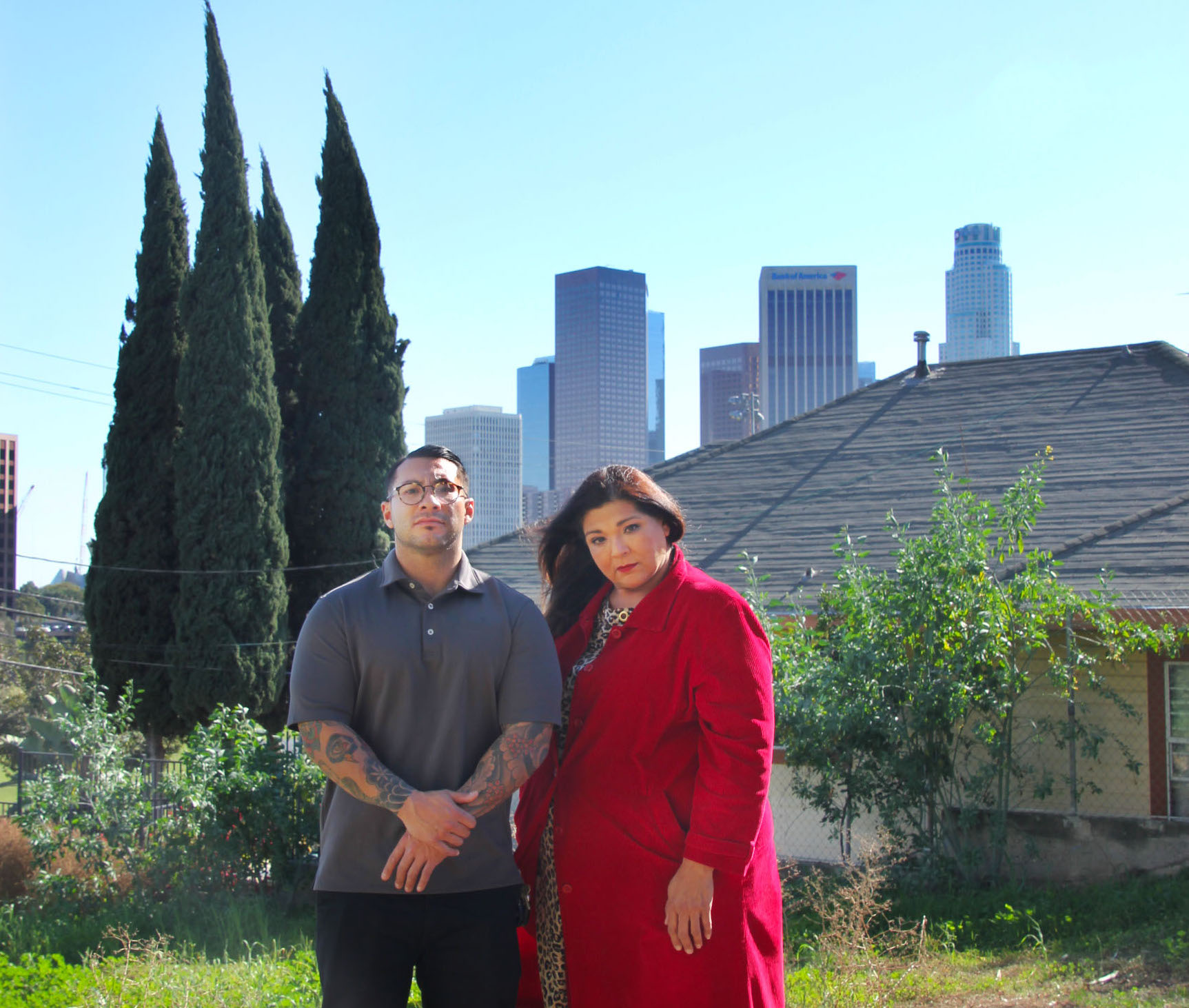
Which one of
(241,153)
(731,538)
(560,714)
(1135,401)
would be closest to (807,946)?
(560,714)

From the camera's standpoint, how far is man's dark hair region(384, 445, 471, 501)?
2.87 m

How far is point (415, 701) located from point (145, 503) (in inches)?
624

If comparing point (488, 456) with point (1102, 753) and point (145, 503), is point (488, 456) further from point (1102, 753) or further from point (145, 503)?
point (1102, 753)

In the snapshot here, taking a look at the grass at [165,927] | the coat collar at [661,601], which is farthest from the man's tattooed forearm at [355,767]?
the grass at [165,927]

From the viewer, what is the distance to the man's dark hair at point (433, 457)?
2869 millimetres

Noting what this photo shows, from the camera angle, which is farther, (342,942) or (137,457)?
(137,457)

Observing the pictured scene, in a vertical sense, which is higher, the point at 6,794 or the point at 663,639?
the point at 663,639

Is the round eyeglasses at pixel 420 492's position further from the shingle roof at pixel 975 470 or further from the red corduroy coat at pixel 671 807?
the shingle roof at pixel 975 470

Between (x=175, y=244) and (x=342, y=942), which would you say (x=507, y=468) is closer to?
(x=175, y=244)

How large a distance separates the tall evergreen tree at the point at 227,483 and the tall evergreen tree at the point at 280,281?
2646 millimetres

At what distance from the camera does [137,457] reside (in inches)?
676

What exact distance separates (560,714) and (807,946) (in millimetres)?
3303

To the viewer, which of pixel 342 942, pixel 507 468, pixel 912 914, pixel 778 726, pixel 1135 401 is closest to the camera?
pixel 342 942

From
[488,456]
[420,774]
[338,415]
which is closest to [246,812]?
[420,774]
